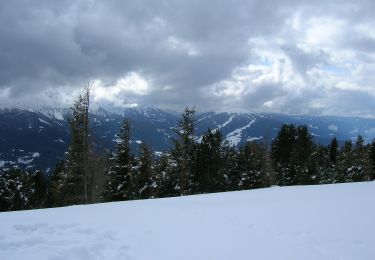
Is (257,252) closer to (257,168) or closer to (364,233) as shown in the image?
(364,233)

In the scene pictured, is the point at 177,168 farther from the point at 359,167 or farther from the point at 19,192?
the point at 359,167

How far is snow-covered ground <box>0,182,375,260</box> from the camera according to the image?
663cm

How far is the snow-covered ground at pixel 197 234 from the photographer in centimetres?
663

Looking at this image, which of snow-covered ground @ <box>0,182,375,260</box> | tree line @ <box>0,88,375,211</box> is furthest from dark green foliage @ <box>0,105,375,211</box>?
snow-covered ground @ <box>0,182,375,260</box>

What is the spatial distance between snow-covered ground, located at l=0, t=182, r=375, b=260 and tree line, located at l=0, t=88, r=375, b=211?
864 inches

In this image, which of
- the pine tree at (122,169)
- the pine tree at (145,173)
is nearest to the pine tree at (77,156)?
the pine tree at (122,169)

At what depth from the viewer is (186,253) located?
22.3 feet

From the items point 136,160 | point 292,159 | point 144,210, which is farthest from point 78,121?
point 292,159

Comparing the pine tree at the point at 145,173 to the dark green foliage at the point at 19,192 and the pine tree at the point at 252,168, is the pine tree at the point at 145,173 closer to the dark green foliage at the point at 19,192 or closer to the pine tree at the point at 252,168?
the pine tree at the point at 252,168

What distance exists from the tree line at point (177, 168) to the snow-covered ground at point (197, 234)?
2195cm

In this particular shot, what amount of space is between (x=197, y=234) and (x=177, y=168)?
33.3 meters

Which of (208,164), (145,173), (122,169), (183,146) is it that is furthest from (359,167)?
(122,169)

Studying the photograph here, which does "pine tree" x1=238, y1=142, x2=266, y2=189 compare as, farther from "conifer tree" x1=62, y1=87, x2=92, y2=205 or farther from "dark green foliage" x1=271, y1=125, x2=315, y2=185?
"conifer tree" x1=62, y1=87, x2=92, y2=205

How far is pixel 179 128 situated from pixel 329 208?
1200 inches
